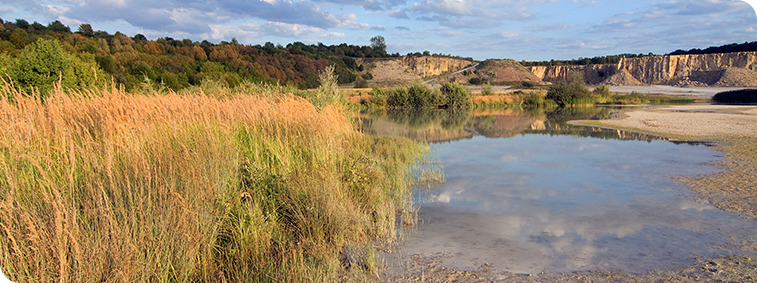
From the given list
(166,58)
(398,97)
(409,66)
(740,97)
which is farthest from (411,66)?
(740,97)

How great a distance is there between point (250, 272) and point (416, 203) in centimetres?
387

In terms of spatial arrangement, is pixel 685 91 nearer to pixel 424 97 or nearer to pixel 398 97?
pixel 424 97

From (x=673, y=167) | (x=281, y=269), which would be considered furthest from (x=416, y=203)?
(x=673, y=167)

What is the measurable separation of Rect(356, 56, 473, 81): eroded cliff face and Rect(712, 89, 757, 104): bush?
5681 centimetres

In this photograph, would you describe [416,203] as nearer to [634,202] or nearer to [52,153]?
[634,202]

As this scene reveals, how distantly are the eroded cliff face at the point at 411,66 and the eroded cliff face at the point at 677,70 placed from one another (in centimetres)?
1988

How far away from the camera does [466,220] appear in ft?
21.3

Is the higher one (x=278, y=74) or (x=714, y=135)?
(x=278, y=74)

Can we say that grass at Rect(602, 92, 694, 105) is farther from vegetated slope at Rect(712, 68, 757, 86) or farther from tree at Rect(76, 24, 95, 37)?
tree at Rect(76, 24, 95, 37)

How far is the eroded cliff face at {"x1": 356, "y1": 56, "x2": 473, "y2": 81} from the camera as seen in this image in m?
93.7

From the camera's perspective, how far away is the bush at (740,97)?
4056cm

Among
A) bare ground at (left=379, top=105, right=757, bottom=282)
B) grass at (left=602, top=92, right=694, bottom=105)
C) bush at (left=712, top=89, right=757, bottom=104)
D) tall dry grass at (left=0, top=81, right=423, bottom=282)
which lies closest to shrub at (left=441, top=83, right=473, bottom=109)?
grass at (left=602, top=92, right=694, bottom=105)

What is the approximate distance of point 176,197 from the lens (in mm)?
3701

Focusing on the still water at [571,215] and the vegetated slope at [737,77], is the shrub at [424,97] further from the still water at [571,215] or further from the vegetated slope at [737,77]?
the vegetated slope at [737,77]
